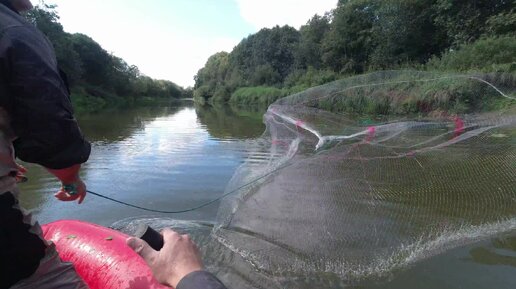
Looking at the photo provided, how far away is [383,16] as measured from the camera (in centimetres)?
2539

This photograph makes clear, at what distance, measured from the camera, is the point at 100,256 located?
8.25 feet

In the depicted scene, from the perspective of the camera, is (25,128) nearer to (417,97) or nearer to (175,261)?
(175,261)

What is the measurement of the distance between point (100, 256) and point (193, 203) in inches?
132

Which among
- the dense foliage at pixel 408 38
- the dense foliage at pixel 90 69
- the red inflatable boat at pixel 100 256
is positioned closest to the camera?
the red inflatable boat at pixel 100 256

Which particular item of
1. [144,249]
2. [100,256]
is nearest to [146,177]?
[100,256]

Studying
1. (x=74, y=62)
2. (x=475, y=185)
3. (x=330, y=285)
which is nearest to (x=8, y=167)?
(x=330, y=285)

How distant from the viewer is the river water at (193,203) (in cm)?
342

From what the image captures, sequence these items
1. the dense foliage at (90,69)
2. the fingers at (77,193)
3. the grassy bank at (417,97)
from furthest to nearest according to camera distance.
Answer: the dense foliage at (90,69) → the grassy bank at (417,97) → the fingers at (77,193)

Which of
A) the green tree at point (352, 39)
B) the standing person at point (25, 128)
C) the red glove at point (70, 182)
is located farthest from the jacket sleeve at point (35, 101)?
the green tree at point (352, 39)

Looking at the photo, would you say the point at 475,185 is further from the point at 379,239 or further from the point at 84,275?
the point at 84,275

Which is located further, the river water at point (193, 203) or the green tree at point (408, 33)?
the green tree at point (408, 33)

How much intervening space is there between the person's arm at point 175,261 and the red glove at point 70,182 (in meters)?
0.56

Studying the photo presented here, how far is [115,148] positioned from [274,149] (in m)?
5.40

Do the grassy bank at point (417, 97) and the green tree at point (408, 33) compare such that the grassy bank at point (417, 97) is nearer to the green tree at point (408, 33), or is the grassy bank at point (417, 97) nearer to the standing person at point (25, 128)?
the standing person at point (25, 128)
